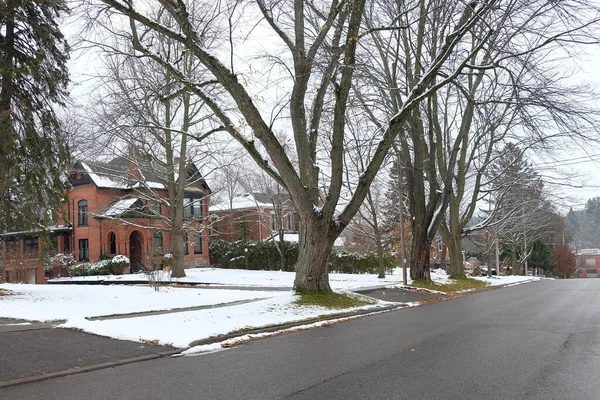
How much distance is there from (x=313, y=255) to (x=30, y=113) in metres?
9.71

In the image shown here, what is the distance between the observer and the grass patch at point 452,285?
24.8 metres

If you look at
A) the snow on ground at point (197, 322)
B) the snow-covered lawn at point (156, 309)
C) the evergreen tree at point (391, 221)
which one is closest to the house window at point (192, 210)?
the evergreen tree at point (391, 221)

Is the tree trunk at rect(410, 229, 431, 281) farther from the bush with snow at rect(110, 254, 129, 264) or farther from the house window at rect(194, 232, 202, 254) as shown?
the house window at rect(194, 232, 202, 254)

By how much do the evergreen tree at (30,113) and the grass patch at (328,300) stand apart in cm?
931

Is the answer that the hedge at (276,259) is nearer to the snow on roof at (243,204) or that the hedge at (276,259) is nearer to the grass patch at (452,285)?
the grass patch at (452,285)

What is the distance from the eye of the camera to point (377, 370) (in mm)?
7230

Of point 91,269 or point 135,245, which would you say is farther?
point 135,245

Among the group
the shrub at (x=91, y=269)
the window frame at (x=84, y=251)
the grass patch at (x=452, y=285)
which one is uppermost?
the window frame at (x=84, y=251)

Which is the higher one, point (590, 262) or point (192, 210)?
point (192, 210)

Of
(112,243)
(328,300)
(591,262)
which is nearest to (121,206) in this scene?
(112,243)

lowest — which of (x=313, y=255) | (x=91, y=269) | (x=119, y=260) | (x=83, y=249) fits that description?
(x=91, y=269)

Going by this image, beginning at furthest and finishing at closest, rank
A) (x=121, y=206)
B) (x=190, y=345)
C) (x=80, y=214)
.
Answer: (x=80, y=214) < (x=121, y=206) < (x=190, y=345)

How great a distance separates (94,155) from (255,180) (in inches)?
862

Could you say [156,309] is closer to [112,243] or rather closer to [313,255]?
→ [313,255]
